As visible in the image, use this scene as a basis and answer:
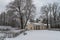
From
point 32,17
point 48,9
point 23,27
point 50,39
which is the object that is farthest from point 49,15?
point 50,39

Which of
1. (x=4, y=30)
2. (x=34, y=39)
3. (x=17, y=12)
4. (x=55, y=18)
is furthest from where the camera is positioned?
(x=17, y=12)

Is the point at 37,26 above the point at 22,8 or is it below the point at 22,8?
below

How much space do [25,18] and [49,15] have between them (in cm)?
105

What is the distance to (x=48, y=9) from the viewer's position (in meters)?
6.12

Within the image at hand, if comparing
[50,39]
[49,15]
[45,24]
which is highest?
[49,15]

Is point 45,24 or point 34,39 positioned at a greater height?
point 45,24

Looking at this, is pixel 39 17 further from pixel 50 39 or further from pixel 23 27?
pixel 50 39

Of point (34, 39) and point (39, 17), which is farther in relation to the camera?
point (39, 17)

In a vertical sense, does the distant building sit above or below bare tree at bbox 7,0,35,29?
below

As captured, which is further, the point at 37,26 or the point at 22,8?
the point at 22,8

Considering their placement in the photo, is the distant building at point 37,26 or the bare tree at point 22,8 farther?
Result: the bare tree at point 22,8

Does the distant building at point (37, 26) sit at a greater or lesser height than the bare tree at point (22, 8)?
lesser

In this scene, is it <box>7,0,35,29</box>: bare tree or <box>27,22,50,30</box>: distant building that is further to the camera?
<box>7,0,35,29</box>: bare tree

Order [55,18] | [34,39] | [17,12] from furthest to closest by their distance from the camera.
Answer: [17,12], [55,18], [34,39]
